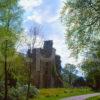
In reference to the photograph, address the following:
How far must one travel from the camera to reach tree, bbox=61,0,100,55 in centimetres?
2144

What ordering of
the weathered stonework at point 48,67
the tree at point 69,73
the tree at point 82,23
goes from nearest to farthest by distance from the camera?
1. the tree at point 82,23
2. the weathered stonework at point 48,67
3. the tree at point 69,73

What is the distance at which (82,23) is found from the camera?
22047 millimetres

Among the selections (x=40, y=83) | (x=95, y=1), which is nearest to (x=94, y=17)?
(x=95, y=1)

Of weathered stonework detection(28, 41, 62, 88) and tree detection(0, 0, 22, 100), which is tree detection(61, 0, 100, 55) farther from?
weathered stonework detection(28, 41, 62, 88)

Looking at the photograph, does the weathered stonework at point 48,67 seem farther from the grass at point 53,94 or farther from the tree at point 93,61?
the grass at point 53,94

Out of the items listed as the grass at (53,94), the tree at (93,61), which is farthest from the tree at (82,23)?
the grass at (53,94)

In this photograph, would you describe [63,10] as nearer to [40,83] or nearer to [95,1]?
[95,1]

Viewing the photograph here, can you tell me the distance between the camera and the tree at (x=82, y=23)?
2144cm

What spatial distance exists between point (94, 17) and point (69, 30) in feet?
7.26

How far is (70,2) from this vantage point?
2286 centimetres

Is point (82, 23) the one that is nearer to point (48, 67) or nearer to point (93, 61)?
point (93, 61)

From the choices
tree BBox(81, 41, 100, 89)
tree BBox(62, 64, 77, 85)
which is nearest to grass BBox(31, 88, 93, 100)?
tree BBox(81, 41, 100, 89)

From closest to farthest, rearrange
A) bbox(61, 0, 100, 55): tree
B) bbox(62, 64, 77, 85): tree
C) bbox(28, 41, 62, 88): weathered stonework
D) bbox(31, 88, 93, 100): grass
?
bbox(61, 0, 100, 55): tree, bbox(31, 88, 93, 100): grass, bbox(28, 41, 62, 88): weathered stonework, bbox(62, 64, 77, 85): tree

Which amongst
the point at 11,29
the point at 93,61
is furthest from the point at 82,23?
the point at 93,61
